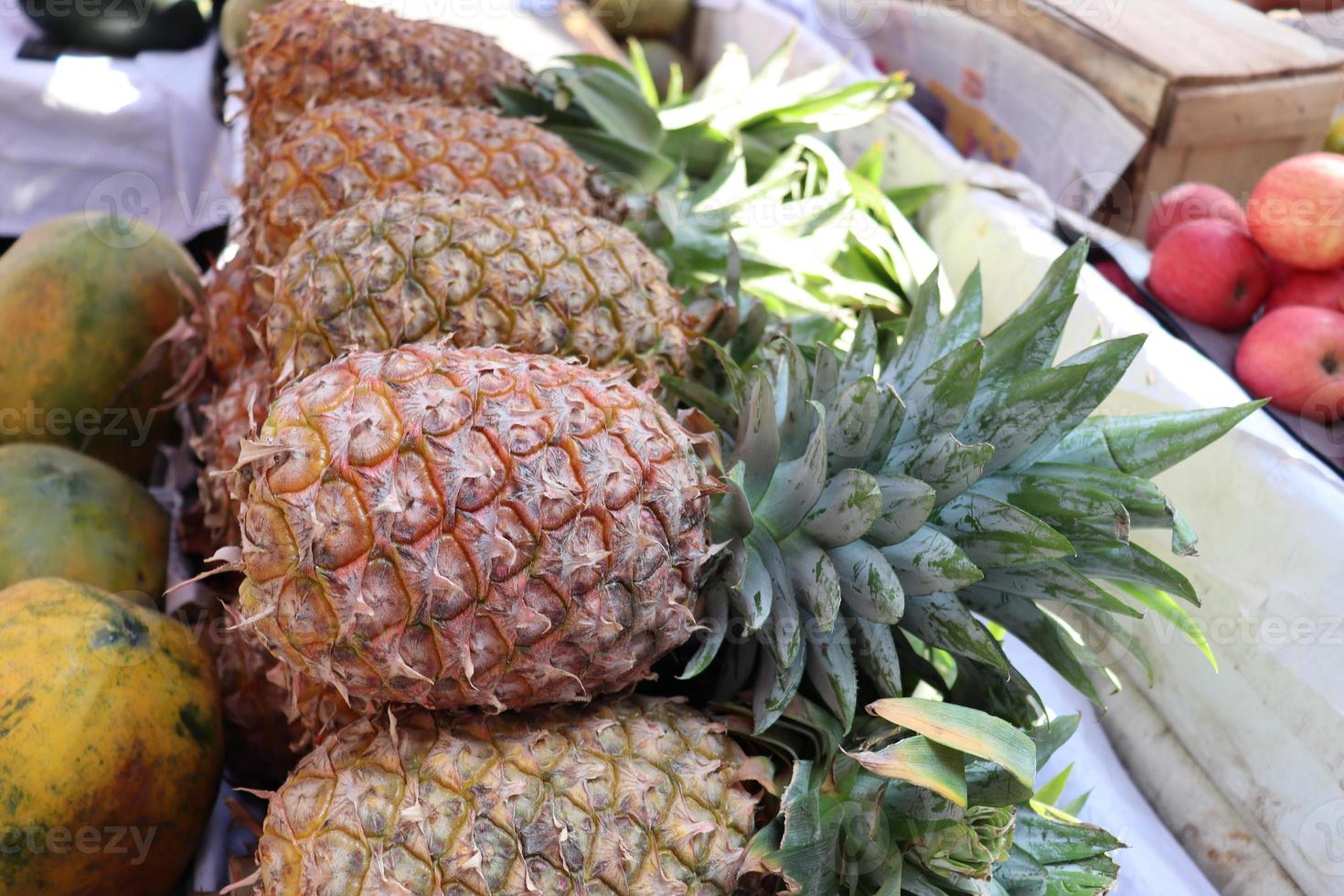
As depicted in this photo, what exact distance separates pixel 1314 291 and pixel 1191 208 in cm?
52

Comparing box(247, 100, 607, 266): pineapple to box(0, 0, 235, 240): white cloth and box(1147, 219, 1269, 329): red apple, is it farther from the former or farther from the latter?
box(0, 0, 235, 240): white cloth

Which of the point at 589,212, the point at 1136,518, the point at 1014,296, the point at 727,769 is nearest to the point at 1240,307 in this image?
the point at 1014,296

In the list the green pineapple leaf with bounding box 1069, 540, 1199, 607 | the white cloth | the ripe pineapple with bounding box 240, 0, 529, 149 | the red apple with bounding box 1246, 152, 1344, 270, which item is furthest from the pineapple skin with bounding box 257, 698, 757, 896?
the white cloth

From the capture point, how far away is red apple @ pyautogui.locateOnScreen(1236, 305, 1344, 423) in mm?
2072

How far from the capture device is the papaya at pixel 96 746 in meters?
1.26

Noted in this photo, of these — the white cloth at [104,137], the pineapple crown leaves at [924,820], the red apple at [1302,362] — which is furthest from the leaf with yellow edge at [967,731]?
the white cloth at [104,137]

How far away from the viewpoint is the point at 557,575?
112 centimetres

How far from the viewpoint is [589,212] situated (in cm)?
190

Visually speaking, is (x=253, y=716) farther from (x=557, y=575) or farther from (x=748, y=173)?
(x=748, y=173)

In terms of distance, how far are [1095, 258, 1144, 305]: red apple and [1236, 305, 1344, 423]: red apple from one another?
1.23 feet

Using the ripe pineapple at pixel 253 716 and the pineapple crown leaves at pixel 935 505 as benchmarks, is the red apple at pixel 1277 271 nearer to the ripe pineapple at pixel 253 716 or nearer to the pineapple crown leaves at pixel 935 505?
the pineapple crown leaves at pixel 935 505

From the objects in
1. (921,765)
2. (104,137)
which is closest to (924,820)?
(921,765)

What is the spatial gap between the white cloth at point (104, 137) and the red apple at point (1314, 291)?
3347mm

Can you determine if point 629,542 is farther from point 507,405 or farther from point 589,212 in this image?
point 589,212
